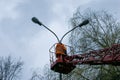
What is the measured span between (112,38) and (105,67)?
2.46 meters

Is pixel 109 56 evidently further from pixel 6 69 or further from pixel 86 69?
pixel 6 69

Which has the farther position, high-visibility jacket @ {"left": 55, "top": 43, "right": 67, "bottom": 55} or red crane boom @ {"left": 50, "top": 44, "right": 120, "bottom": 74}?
high-visibility jacket @ {"left": 55, "top": 43, "right": 67, "bottom": 55}

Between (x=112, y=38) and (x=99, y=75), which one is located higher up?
(x=112, y=38)

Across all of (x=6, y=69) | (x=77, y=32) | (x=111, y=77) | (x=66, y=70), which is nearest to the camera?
(x=66, y=70)

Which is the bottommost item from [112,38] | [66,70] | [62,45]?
[66,70]

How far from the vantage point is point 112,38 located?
88.8 feet

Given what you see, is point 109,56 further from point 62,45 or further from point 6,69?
point 6,69

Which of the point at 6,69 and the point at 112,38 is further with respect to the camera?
the point at 6,69

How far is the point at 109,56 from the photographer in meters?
17.6

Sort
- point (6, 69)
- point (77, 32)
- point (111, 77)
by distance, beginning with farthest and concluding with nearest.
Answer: point (6, 69) → point (77, 32) → point (111, 77)

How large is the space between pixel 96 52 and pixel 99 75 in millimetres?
7702

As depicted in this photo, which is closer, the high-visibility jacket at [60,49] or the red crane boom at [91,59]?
the red crane boom at [91,59]

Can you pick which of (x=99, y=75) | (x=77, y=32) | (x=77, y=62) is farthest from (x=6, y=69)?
(x=77, y=62)

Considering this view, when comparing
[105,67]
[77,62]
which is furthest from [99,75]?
[77,62]
